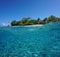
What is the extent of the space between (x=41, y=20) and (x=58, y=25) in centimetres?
1019

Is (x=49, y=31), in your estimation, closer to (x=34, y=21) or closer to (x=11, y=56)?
(x=34, y=21)

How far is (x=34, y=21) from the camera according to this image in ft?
99.5

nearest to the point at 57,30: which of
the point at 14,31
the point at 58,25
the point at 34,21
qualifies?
the point at 58,25

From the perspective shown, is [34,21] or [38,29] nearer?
[38,29]

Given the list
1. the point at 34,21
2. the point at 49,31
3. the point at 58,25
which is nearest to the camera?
the point at 58,25

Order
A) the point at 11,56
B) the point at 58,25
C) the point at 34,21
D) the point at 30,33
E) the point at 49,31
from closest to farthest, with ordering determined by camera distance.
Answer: the point at 11,56, the point at 58,25, the point at 49,31, the point at 30,33, the point at 34,21

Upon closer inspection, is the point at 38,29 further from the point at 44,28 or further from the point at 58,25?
the point at 58,25

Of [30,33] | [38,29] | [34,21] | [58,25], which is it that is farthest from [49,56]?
[34,21]

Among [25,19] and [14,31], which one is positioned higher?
[25,19]

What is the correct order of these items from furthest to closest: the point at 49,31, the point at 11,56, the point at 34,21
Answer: the point at 34,21 < the point at 49,31 < the point at 11,56

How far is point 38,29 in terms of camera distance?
22.9 metres

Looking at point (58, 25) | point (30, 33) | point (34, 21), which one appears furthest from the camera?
point (34, 21)

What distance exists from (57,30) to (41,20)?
943 centimetres

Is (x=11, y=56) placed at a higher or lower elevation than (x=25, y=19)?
lower
